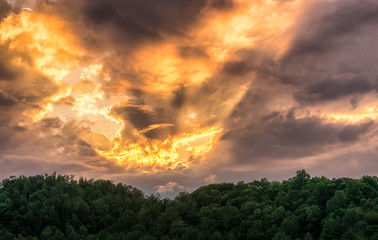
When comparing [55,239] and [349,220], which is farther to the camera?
[55,239]

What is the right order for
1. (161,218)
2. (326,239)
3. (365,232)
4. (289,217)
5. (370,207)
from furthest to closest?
(161,218)
(289,217)
(370,207)
(326,239)
(365,232)

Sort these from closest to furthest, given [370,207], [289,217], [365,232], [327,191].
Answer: [365,232] < [370,207] < [289,217] < [327,191]

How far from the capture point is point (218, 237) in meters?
159

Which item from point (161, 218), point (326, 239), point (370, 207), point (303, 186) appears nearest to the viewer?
point (326, 239)

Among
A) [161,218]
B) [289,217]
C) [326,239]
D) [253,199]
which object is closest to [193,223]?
[161,218]

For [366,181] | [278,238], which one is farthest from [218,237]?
[366,181]

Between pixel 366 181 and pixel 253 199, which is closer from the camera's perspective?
pixel 366 181

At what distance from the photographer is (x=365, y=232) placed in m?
128

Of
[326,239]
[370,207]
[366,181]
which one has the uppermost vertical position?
[366,181]

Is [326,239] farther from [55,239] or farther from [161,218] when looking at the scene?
[55,239]

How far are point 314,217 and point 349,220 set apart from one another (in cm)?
2004

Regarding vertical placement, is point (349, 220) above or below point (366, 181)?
below

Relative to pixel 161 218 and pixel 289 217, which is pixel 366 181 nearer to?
pixel 289 217

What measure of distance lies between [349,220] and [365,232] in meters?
9.48
